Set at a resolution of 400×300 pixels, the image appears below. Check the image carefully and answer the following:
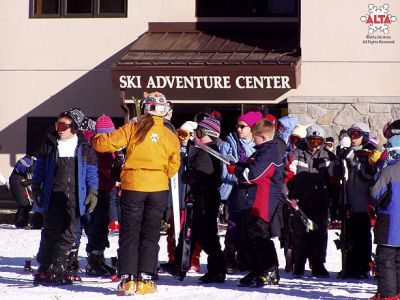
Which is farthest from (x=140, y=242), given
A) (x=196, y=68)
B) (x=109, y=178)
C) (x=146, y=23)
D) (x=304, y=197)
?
(x=146, y=23)

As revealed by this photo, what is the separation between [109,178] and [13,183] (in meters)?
6.81

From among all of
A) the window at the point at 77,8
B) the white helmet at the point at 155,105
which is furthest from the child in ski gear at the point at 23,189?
the white helmet at the point at 155,105

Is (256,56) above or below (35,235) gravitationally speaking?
above

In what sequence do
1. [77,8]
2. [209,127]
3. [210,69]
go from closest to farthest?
1. [209,127]
2. [210,69]
3. [77,8]

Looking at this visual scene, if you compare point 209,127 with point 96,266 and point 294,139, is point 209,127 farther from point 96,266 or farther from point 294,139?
point 96,266

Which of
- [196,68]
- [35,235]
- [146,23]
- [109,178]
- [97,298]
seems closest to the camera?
[97,298]

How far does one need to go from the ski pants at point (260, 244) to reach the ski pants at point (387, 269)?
4.70 ft

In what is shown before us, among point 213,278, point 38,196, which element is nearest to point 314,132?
point 213,278

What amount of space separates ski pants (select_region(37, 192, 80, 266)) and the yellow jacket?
2.69ft

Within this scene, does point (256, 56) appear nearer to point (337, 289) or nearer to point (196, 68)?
point (196, 68)

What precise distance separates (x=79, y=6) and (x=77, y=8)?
60mm

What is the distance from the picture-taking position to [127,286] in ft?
28.5

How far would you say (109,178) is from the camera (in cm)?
1012

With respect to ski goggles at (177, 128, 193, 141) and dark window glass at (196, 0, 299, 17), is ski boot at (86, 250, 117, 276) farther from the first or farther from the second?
dark window glass at (196, 0, 299, 17)
